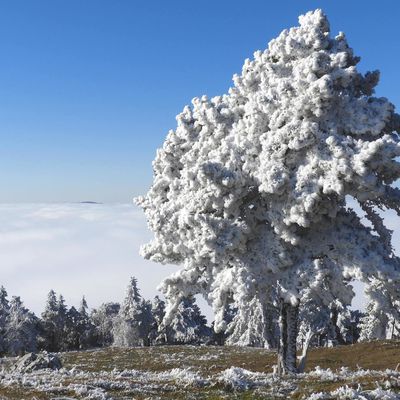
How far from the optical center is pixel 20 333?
90.8m

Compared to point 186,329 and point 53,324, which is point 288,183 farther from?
point 53,324

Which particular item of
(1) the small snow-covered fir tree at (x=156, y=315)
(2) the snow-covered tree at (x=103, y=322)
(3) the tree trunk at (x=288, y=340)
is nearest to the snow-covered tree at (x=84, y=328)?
(2) the snow-covered tree at (x=103, y=322)

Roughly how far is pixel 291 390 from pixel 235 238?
7457mm

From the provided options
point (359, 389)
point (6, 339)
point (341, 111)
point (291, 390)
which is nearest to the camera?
point (359, 389)

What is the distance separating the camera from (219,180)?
76.7ft

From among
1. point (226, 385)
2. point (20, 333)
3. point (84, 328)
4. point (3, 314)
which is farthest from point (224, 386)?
point (84, 328)

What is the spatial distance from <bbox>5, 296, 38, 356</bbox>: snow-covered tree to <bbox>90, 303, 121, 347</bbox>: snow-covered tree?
24.6 meters

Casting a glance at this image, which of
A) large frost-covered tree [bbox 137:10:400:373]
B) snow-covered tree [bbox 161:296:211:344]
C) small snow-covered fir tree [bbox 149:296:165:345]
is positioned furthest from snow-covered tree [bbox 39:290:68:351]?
large frost-covered tree [bbox 137:10:400:373]

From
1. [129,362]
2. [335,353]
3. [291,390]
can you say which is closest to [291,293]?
[291,390]

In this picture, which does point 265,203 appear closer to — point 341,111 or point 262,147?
point 262,147

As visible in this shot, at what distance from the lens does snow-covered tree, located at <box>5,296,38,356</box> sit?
89938 millimetres

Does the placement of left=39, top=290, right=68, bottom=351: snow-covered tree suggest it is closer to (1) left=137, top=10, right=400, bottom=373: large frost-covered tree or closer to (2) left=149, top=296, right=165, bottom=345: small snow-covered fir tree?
(2) left=149, top=296, right=165, bottom=345: small snow-covered fir tree

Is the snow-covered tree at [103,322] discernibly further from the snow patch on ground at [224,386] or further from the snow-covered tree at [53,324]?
the snow patch on ground at [224,386]

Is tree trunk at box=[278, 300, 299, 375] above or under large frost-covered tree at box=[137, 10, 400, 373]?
under
